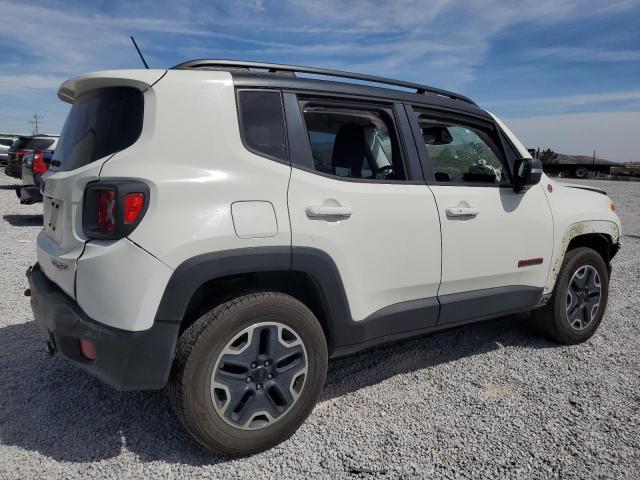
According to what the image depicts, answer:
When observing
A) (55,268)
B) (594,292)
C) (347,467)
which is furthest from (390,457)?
(594,292)

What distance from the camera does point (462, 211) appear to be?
3.09m

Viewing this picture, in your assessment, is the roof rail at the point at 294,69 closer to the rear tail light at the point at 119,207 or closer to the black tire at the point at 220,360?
the rear tail light at the point at 119,207

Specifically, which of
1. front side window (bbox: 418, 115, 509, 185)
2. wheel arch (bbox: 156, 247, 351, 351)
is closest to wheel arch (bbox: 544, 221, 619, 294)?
front side window (bbox: 418, 115, 509, 185)

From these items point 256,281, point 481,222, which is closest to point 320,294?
point 256,281

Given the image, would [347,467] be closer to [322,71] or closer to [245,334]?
[245,334]

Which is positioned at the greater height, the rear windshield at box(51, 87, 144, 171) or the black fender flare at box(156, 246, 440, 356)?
the rear windshield at box(51, 87, 144, 171)

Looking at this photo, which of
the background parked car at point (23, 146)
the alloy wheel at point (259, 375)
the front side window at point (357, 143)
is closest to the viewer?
the alloy wheel at point (259, 375)

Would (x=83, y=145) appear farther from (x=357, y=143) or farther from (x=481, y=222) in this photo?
(x=481, y=222)

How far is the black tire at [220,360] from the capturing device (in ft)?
7.43

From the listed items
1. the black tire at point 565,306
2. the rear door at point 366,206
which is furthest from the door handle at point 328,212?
the black tire at point 565,306

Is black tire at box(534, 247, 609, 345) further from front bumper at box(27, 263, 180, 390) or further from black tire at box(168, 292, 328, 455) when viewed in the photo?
front bumper at box(27, 263, 180, 390)

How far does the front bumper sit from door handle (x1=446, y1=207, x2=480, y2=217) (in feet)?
5.60

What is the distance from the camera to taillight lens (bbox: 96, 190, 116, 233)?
7.09ft

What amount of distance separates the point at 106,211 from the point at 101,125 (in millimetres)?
532
